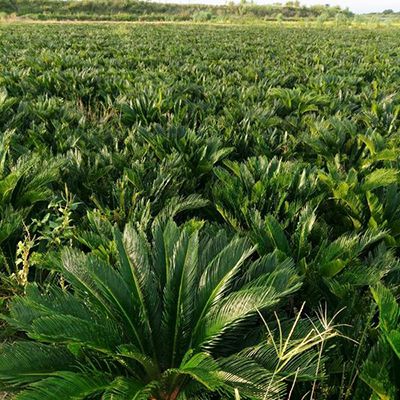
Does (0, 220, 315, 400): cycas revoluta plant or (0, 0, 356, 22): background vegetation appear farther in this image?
(0, 0, 356, 22): background vegetation

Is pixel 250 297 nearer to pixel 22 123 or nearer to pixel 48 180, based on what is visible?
pixel 48 180

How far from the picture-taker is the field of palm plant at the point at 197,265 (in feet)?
5.44

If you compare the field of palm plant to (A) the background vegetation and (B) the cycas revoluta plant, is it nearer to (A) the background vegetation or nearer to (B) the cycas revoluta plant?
(B) the cycas revoluta plant

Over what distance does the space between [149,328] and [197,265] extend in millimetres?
430

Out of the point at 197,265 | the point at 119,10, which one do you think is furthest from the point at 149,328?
the point at 119,10

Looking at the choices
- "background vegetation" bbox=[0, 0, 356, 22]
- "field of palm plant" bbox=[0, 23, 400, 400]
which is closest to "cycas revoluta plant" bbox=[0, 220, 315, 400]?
"field of palm plant" bbox=[0, 23, 400, 400]

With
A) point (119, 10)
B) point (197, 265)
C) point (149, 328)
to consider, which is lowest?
point (149, 328)

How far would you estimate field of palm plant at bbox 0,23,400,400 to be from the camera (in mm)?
1658

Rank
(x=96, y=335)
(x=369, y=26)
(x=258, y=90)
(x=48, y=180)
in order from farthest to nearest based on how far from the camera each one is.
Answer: (x=369, y=26), (x=258, y=90), (x=48, y=180), (x=96, y=335)

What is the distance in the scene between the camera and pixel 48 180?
10.3ft

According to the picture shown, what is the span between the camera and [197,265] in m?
2.14

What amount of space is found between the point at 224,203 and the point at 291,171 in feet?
2.34

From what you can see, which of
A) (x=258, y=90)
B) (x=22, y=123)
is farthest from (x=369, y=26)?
(x=22, y=123)

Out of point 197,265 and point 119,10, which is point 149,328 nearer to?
point 197,265
